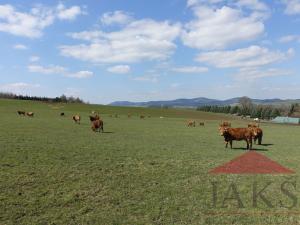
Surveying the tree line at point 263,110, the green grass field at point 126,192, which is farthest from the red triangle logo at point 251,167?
the tree line at point 263,110

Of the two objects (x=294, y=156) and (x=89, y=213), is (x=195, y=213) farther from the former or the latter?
(x=294, y=156)

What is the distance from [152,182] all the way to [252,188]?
10.7 feet

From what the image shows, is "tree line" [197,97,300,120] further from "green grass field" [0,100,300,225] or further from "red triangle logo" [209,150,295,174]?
"green grass field" [0,100,300,225]

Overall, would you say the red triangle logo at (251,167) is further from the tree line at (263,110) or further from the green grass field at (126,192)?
the tree line at (263,110)

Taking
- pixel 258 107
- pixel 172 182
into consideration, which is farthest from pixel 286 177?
pixel 258 107

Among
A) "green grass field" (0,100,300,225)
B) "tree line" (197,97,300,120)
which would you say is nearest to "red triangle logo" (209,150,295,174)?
"green grass field" (0,100,300,225)

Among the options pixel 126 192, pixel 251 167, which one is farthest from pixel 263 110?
pixel 126 192

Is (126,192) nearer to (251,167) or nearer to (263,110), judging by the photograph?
(251,167)

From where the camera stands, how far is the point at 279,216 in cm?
934

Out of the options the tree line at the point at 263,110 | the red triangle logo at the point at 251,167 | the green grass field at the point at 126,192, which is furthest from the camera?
the tree line at the point at 263,110

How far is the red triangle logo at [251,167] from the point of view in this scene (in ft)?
49.3

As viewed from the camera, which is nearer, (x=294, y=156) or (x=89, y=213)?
(x=89, y=213)

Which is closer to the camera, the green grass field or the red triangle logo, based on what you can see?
the green grass field

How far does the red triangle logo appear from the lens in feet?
49.3
